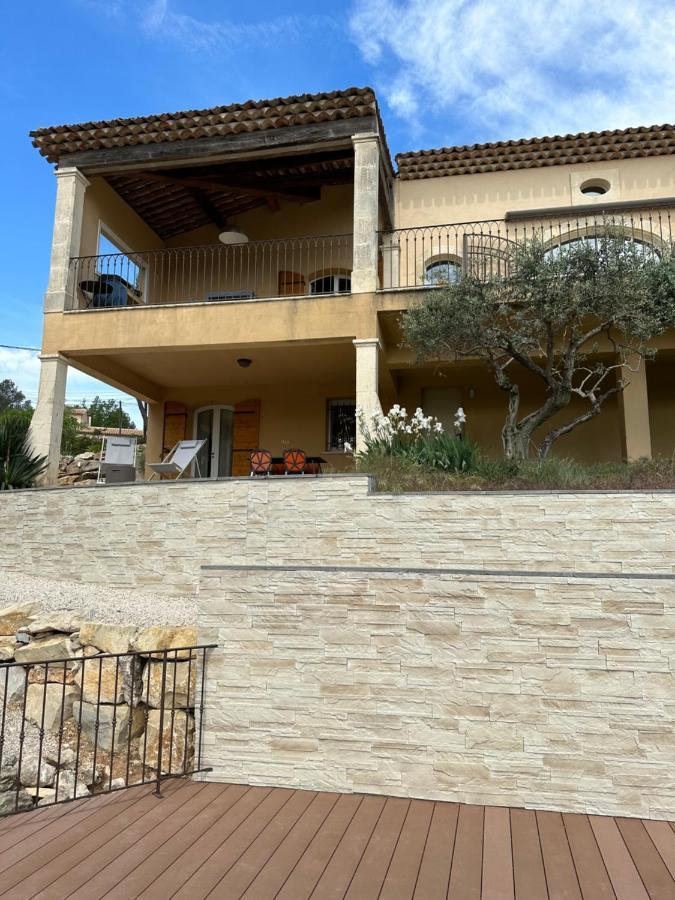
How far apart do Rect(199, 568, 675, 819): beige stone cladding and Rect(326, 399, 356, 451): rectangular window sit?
8.13 metres

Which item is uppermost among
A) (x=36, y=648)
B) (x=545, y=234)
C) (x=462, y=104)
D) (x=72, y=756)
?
(x=462, y=104)

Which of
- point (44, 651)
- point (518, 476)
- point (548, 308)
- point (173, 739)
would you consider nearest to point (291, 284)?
point (548, 308)

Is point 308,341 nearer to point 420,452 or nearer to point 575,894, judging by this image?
point 420,452

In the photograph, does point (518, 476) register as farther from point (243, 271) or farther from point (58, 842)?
point (243, 271)

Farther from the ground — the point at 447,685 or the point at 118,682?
the point at 447,685

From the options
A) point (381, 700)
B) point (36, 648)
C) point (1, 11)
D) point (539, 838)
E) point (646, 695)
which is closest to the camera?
point (539, 838)

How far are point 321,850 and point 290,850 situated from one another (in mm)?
162

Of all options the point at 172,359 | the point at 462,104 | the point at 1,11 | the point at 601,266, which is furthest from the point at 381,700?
the point at 1,11

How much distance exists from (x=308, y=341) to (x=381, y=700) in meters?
6.70

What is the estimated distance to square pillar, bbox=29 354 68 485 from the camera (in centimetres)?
970

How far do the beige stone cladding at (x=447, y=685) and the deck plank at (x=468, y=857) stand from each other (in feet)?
0.67

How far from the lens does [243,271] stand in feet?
42.7

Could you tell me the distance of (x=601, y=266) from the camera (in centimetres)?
777

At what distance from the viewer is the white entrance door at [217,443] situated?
13.0 m
